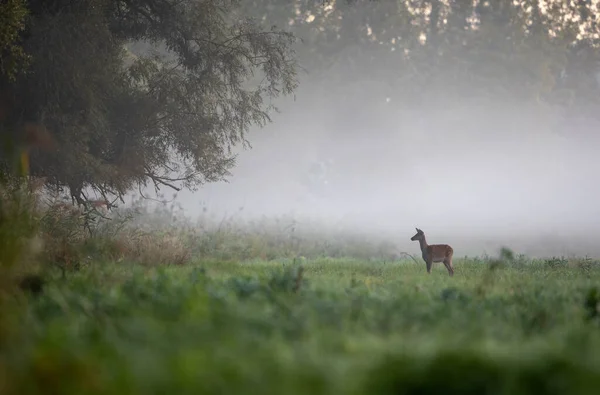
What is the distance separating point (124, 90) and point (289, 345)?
11.1 m

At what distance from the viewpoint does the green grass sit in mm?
2889

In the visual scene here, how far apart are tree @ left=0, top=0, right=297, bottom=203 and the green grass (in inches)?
256

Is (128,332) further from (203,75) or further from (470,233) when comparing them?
(470,233)

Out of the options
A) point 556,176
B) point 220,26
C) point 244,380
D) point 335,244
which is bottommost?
point 244,380

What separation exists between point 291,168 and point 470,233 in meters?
22.6

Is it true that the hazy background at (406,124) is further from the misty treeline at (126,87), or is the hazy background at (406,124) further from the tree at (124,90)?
the tree at (124,90)

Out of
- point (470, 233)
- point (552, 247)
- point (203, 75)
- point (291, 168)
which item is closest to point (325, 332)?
point (203, 75)

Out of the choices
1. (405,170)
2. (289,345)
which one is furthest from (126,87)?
(405,170)

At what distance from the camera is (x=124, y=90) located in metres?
13.7

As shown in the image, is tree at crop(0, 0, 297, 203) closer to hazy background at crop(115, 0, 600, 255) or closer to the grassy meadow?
the grassy meadow

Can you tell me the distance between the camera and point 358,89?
149 ft

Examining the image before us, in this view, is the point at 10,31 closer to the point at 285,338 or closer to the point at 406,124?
the point at 285,338

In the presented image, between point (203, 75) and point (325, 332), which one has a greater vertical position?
point (203, 75)

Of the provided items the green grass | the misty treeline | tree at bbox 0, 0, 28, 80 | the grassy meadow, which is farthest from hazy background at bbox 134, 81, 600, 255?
the green grass
